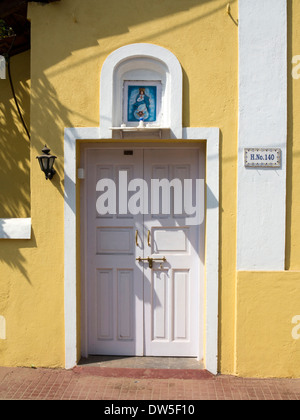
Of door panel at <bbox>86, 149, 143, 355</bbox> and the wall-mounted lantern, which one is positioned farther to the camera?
door panel at <bbox>86, 149, 143, 355</bbox>

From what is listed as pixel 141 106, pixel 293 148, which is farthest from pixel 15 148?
pixel 293 148

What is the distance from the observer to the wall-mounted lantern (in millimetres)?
4699

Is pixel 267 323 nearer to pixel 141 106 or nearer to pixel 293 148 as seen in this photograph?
pixel 293 148

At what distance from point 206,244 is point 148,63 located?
202 centimetres

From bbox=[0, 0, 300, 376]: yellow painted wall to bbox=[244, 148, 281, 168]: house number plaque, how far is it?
0.14 meters

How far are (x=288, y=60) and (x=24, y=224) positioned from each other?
10.7ft

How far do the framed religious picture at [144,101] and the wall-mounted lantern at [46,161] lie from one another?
0.89m

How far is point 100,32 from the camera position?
189 inches

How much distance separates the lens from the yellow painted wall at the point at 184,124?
15.4 feet

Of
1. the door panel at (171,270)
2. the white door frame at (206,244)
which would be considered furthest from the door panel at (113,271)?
the white door frame at (206,244)

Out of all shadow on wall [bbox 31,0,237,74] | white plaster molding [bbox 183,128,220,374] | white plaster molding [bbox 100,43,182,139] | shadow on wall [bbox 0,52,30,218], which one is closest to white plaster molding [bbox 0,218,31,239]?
shadow on wall [bbox 0,52,30,218]

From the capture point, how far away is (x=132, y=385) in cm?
456

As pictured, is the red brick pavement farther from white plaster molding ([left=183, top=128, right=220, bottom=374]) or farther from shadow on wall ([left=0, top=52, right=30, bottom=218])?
shadow on wall ([left=0, top=52, right=30, bottom=218])

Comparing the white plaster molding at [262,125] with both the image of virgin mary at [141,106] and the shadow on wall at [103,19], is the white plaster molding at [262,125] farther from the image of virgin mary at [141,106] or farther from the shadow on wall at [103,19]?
the image of virgin mary at [141,106]
